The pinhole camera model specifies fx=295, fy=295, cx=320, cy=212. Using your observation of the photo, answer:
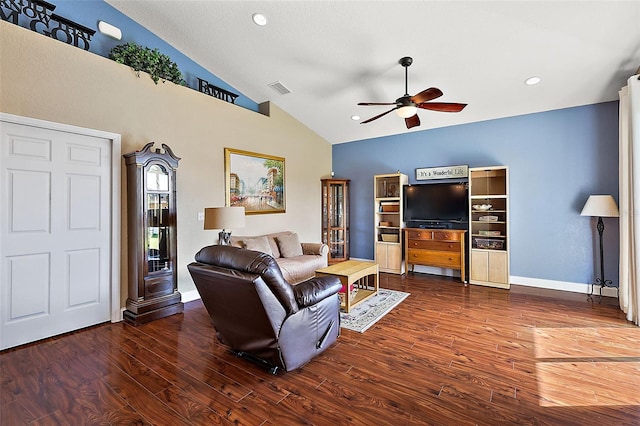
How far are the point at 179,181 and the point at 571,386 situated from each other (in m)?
4.63

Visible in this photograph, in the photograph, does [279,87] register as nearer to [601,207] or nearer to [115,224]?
[115,224]

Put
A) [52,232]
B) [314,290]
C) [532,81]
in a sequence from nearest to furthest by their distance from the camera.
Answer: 1. [314,290]
2. [52,232]
3. [532,81]

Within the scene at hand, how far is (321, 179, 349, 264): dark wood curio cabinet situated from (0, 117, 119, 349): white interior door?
414 centimetres

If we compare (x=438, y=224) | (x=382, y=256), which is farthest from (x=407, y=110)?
(x=382, y=256)

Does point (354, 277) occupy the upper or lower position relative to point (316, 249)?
lower

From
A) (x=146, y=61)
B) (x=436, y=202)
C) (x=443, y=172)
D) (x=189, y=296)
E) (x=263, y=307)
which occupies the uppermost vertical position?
(x=146, y=61)

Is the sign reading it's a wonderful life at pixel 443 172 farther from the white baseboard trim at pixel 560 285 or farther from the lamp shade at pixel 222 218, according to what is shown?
the lamp shade at pixel 222 218

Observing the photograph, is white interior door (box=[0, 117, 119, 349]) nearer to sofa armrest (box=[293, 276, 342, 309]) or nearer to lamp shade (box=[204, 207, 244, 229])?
lamp shade (box=[204, 207, 244, 229])

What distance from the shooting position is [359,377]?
90.2 inches

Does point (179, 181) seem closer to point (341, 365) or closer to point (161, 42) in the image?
point (161, 42)

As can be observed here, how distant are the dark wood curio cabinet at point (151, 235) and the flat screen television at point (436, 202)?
4092 mm

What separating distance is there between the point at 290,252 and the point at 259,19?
3.39 meters

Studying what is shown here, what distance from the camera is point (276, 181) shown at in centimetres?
563

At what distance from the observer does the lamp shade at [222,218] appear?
12.7ft
